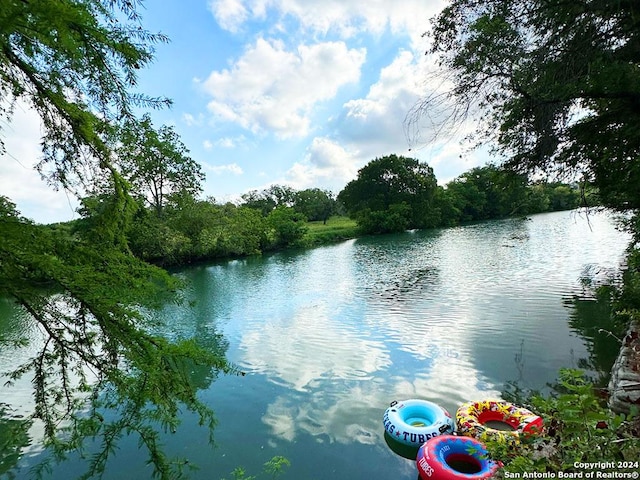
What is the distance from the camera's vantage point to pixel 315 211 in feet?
234

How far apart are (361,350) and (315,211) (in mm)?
62620

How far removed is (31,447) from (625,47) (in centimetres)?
1190

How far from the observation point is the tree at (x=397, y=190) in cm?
5128

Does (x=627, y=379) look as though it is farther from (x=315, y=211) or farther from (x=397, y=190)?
(x=315, y=211)

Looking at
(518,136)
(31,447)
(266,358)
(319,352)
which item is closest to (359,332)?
(319,352)

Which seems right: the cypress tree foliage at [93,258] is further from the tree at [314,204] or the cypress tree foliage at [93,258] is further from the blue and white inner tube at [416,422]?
the tree at [314,204]

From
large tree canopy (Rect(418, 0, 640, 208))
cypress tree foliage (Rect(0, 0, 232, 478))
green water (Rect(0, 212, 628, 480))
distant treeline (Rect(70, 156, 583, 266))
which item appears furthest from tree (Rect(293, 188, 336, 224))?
cypress tree foliage (Rect(0, 0, 232, 478))

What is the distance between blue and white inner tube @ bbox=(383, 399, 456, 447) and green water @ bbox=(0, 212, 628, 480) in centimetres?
32

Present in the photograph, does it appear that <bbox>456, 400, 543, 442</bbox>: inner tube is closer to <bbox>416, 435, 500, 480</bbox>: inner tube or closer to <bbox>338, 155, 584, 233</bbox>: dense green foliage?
<bbox>416, 435, 500, 480</bbox>: inner tube

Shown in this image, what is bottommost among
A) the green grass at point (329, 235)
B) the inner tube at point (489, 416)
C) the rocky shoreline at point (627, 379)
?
the inner tube at point (489, 416)

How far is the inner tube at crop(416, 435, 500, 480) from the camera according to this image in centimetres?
436

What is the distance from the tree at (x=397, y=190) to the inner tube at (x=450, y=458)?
45.5 metres

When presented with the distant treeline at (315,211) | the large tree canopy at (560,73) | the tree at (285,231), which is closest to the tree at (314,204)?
the distant treeline at (315,211)

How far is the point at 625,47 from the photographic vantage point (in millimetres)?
5312
